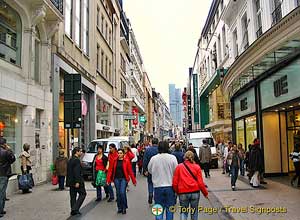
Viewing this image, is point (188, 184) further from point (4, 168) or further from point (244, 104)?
point (244, 104)

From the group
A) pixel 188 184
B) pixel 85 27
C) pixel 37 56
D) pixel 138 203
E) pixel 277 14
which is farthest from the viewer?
pixel 85 27

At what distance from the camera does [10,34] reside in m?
14.5

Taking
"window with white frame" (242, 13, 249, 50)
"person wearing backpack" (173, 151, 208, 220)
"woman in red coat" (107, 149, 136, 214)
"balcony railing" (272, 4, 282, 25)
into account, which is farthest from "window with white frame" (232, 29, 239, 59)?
"person wearing backpack" (173, 151, 208, 220)

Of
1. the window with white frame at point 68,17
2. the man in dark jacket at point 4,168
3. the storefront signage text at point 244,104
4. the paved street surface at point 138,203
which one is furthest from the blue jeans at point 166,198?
the window with white frame at point 68,17

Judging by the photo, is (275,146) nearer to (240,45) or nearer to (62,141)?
(240,45)

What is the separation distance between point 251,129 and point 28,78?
10.5 meters

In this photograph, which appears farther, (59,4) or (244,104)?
(244,104)

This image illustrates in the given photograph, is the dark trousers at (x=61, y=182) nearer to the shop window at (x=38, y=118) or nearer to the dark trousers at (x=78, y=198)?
the shop window at (x=38, y=118)

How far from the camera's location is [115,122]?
40062 millimetres

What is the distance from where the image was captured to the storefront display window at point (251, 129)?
696 inches

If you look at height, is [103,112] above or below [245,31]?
below

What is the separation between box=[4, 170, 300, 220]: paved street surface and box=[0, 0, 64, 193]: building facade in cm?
180

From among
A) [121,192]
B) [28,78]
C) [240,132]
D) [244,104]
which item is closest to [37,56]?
[28,78]

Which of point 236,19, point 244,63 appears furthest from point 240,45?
point 244,63
